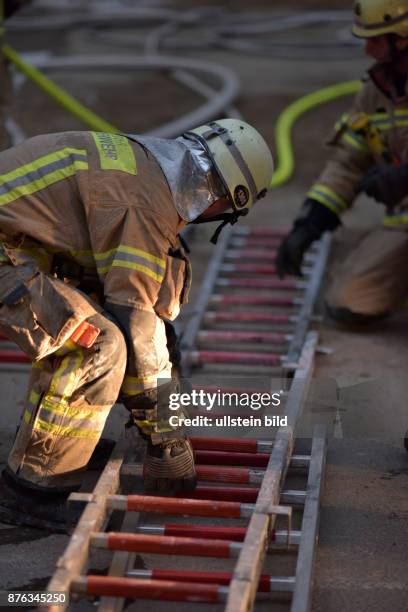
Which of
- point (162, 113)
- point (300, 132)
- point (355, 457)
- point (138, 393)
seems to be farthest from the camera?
point (162, 113)

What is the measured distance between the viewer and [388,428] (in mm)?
4828

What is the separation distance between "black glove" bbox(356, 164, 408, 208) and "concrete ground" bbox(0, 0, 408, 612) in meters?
0.76

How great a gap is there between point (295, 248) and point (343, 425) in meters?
1.41

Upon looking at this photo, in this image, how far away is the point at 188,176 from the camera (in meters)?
4.00

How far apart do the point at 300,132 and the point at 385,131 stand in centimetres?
333

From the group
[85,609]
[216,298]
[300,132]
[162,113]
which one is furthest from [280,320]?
[162,113]

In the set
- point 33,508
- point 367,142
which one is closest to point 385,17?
point 367,142

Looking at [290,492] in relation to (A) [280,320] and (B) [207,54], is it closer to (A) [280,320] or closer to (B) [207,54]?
(A) [280,320]

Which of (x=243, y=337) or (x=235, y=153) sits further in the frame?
(x=243, y=337)

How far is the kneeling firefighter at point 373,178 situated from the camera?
5.69 metres

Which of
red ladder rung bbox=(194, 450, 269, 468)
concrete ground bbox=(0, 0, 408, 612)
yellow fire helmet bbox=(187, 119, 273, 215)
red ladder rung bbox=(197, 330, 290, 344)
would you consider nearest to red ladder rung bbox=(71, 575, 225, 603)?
concrete ground bbox=(0, 0, 408, 612)

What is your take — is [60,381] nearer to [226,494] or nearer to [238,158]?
[226,494]

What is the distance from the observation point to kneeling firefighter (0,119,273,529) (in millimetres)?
3867

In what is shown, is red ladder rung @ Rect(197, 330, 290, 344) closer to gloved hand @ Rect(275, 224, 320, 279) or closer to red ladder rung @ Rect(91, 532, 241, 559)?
gloved hand @ Rect(275, 224, 320, 279)
